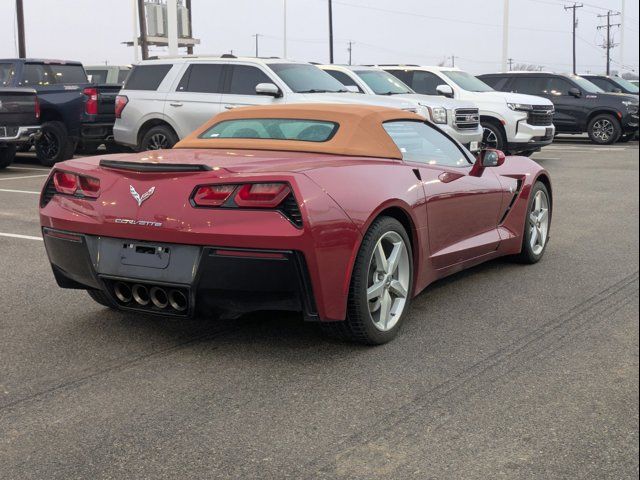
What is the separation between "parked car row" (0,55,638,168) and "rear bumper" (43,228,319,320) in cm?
532

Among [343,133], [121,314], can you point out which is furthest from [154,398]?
[343,133]

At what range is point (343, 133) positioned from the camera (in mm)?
5133

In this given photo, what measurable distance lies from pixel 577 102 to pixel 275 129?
721 inches

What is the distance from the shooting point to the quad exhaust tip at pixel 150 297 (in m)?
4.20

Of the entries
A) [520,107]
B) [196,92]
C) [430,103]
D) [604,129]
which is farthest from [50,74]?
[604,129]

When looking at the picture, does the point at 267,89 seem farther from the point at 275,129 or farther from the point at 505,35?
the point at 505,35

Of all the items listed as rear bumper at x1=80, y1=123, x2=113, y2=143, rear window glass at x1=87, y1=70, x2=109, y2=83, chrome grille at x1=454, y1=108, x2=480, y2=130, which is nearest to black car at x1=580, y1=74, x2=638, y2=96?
chrome grille at x1=454, y1=108, x2=480, y2=130

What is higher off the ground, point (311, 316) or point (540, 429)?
point (311, 316)

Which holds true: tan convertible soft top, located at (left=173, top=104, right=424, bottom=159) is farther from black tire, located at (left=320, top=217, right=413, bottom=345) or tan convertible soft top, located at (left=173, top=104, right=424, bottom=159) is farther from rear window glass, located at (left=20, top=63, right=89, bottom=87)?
rear window glass, located at (left=20, top=63, right=89, bottom=87)

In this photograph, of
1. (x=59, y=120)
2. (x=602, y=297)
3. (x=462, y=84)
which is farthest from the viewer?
(x=462, y=84)

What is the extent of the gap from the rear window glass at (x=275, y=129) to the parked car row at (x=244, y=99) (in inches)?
154

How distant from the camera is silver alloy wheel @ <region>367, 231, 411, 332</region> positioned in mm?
4539

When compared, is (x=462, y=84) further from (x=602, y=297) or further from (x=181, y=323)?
(x=181, y=323)

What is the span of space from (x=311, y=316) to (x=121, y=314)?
1567 mm
